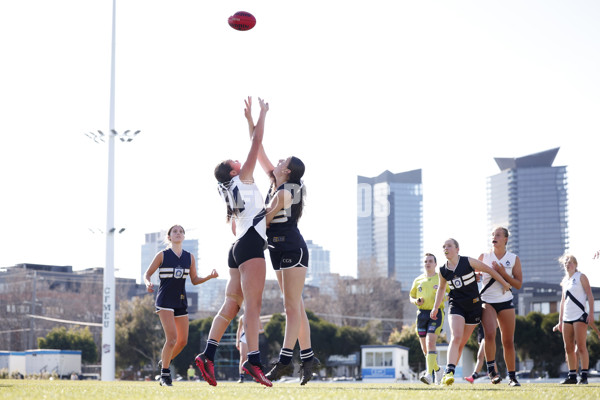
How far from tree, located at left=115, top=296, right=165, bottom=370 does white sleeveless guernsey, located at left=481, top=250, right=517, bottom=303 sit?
63.3 metres

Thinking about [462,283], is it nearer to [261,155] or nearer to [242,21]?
[261,155]

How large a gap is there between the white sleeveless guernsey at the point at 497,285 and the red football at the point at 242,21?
4822 millimetres

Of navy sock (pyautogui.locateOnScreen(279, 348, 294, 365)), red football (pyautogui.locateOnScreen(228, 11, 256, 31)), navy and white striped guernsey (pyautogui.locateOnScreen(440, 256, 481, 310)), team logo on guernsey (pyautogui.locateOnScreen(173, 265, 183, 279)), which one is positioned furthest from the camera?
red football (pyautogui.locateOnScreen(228, 11, 256, 31))

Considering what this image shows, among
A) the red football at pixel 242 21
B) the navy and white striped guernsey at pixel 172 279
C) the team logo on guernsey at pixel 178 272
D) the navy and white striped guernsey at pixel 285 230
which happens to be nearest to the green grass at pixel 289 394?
the navy and white striped guernsey at pixel 285 230

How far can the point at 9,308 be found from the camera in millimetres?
98000

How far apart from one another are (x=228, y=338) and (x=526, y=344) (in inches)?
1122

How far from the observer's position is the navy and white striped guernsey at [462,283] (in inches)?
434

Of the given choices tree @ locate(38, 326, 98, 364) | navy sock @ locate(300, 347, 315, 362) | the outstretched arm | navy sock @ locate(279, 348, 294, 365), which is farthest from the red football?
tree @ locate(38, 326, 98, 364)

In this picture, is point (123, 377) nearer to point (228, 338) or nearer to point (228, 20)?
point (228, 338)

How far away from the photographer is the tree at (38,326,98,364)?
75.9 meters

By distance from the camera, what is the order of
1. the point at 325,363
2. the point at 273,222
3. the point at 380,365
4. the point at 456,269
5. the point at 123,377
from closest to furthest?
1. the point at 273,222
2. the point at 456,269
3. the point at 380,365
4. the point at 325,363
5. the point at 123,377

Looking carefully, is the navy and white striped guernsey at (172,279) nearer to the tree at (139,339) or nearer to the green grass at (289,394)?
the green grass at (289,394)

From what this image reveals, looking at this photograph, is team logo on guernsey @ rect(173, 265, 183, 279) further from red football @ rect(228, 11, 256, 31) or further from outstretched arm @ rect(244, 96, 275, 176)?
red football @ rect(228, 11, 256, 31)

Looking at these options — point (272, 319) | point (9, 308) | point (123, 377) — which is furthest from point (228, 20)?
point (9, 308)
